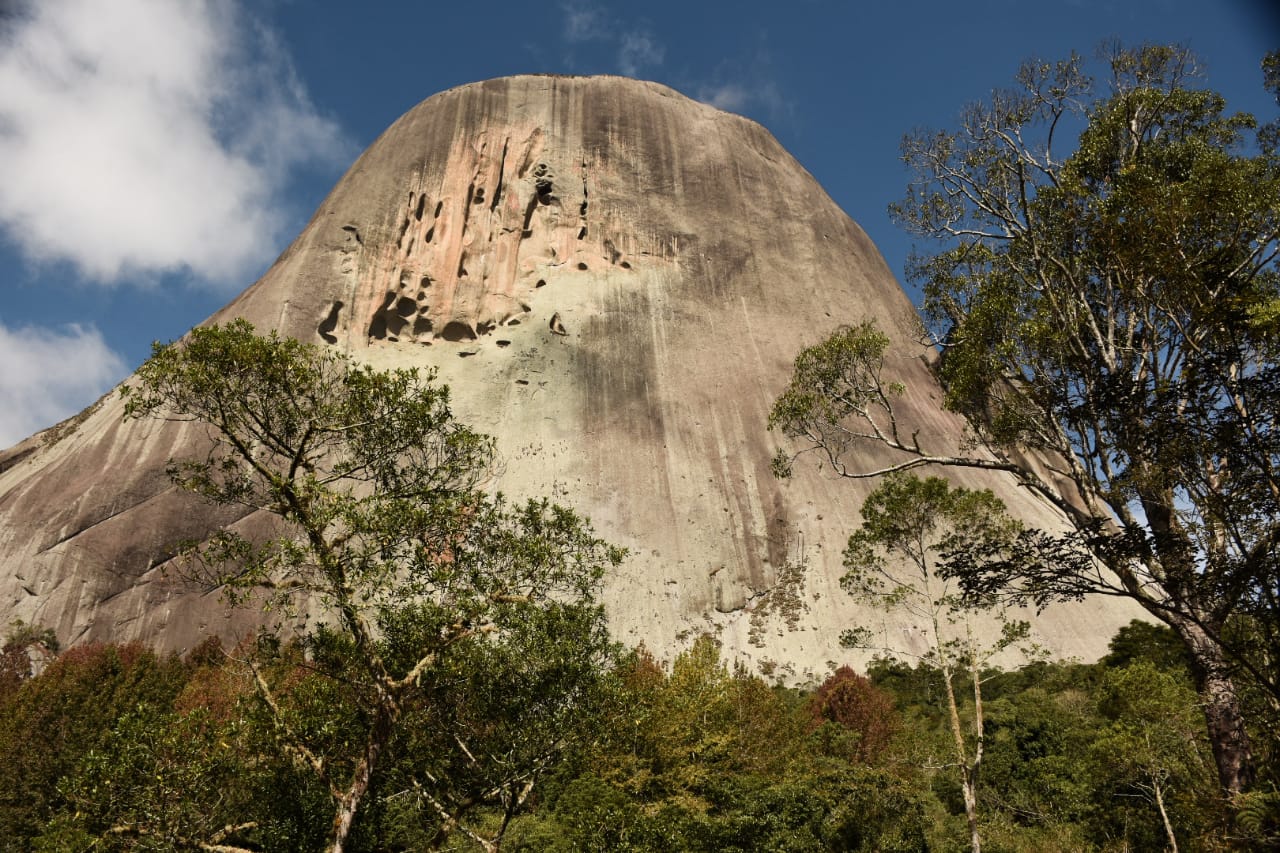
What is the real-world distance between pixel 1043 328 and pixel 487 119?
193ft

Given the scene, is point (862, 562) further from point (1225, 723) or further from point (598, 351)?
point (598, 351)

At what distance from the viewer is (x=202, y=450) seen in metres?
44.9

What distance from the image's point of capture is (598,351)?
52312 millimetres

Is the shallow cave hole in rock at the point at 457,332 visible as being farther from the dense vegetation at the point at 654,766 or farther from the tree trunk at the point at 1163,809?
the tree trunk at the point at 1163,809

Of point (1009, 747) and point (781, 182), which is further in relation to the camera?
point (781, 182)

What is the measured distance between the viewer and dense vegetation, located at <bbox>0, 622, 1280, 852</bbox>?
1049 cm

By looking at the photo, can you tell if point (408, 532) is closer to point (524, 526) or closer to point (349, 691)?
point (524, 526)

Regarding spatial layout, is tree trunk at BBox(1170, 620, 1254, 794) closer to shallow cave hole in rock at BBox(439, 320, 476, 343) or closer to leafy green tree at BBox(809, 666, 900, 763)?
leafy green tree at BBox(809, 666, 900, 763)

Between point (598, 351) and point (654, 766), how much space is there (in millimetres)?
36578

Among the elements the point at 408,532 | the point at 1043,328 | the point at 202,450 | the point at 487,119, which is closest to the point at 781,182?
the point at 487,119

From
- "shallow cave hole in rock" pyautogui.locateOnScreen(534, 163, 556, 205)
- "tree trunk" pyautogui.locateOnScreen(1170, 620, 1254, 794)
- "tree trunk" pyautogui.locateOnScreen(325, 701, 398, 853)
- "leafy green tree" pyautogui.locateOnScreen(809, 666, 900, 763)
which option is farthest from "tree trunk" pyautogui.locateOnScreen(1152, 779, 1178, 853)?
"shallow cave hole in rock" pyautogui.locateOnScreen(534, 163, 556, 205)

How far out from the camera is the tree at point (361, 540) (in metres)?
10.5

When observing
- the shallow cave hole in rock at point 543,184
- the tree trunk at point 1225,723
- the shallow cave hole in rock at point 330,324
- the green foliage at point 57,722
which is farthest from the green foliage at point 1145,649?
the shallow cave hole in rock at point 330,324

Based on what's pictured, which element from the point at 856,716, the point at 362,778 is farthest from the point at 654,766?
the point at 856,716
